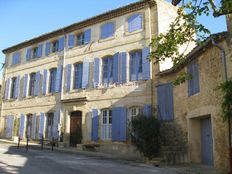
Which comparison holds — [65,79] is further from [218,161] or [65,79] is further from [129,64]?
[218,161]

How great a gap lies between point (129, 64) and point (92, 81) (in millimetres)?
2571

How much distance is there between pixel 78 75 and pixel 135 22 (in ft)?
16.3

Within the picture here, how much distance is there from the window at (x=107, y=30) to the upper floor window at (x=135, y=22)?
3.99 feet

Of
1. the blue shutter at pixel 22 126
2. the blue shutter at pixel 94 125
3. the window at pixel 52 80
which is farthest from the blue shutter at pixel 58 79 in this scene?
the blue shutter at pixel 22 126

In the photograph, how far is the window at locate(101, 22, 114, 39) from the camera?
17.1 m

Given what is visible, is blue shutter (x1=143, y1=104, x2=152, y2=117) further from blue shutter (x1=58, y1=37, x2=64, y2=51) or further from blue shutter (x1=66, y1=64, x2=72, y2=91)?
blue shutter (x1=58, y1=37, x2=64, y2=51)

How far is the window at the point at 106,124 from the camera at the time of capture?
15781 millimetres

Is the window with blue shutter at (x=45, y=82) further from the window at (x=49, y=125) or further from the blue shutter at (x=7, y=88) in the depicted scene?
the blue shutter at (x=7, y=88)

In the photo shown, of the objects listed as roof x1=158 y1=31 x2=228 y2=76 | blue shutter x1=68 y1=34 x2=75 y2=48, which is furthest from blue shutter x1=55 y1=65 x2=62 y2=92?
roof x1=158 y1=31 x2=228 y2=76

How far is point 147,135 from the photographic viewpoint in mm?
11797

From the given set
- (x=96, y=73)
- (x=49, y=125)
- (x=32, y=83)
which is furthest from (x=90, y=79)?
(x=32, y=83)

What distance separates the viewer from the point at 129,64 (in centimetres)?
1595

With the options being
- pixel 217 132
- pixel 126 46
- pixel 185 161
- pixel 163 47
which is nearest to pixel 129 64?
pixel 126 46

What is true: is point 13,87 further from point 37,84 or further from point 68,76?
point 68,76
